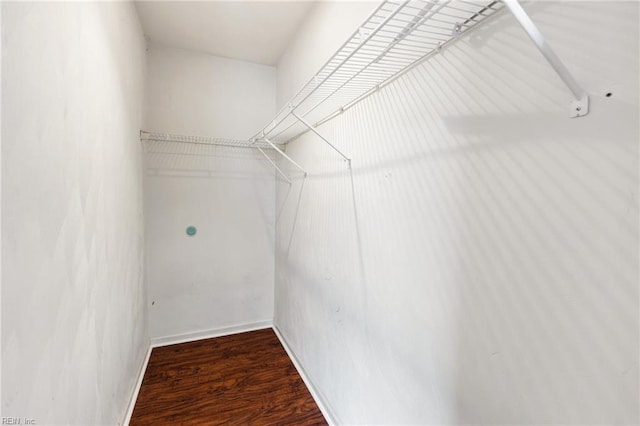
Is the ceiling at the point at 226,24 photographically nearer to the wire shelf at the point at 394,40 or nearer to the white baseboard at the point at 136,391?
the wire shelf at the point at 394,40

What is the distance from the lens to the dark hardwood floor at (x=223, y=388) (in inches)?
70.2

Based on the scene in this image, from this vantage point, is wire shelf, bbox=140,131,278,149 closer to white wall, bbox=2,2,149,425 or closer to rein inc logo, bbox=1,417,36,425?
white wall, bbox=2,2,149,425

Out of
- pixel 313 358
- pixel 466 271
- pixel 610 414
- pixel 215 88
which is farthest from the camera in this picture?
pixel 215 88

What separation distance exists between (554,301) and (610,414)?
22cm

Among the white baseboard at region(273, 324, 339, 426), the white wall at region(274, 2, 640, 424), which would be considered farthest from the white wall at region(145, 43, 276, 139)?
the white baseboard at region(273, 324, 339, 426)

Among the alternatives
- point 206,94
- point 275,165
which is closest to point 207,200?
point 275,165

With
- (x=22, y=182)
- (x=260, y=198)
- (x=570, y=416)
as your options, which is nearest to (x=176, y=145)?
(x=260, y=198)

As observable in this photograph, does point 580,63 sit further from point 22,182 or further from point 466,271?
point 22,182

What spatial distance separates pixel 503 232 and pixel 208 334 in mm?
2873

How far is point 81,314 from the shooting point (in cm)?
103

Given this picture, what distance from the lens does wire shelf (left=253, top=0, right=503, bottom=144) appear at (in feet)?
2.46

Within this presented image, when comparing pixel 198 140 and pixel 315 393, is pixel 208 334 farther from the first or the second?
pixel 198 140

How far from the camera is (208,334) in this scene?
2.77 metres

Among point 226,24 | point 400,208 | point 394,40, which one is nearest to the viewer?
point 394,40
